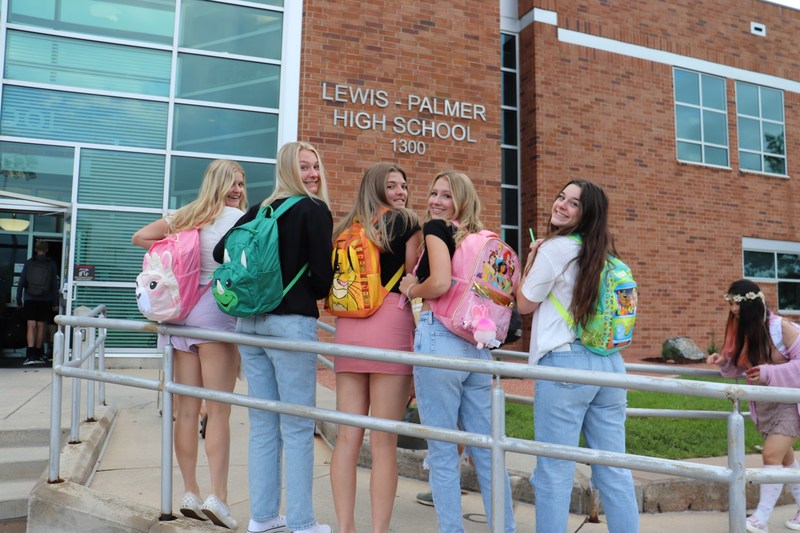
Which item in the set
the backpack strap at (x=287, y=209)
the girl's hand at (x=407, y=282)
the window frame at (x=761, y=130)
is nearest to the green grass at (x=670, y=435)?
the girl's hand at (x=407, y=282)

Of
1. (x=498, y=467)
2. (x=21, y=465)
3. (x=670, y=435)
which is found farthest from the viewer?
(x=670, y=435)

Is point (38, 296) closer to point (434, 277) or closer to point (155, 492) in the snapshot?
point (155, 492)

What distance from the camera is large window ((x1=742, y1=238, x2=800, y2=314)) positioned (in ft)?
46.0

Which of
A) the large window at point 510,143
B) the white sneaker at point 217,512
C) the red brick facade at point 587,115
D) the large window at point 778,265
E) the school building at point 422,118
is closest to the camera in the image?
the white sneaker at point 217,512

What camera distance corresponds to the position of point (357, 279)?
2.84 m

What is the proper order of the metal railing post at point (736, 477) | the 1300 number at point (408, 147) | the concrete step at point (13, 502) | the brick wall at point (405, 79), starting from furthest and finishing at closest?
1. the 1300 number at point (408, 147)
2. the brick wall at point (405, 79)
3. the concrete step at point (13, 502)
4. the metal railing post at point (736, 477)

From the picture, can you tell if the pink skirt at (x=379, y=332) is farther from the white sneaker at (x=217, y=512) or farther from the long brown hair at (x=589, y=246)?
the white sneaker at (x=217, y=512)

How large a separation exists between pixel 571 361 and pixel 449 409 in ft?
1.78

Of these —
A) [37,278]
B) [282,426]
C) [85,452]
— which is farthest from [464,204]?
[37,278]

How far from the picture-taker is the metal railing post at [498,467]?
2.31 m

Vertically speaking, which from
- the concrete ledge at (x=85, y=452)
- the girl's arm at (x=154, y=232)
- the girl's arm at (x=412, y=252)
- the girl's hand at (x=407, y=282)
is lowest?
the concrete ledge at (x=85, y=452)

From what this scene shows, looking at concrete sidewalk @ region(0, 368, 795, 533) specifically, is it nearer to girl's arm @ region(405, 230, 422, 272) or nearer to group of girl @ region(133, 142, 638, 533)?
group of girl @ region(133, 142, 638, 533)

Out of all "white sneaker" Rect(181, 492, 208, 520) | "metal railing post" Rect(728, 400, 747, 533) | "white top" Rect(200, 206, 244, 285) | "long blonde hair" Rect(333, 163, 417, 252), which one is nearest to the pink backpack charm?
"long blonde hair" Rect(333, 163, 417, 252)

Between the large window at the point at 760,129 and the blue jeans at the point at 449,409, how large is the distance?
13.6 meters
